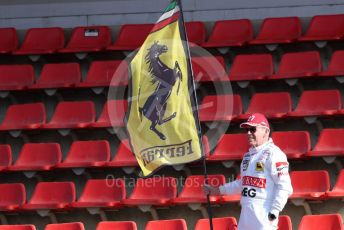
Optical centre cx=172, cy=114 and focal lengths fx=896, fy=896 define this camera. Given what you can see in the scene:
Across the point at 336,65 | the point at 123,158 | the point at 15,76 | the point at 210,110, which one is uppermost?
the point at 15,76

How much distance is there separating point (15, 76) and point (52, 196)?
6.69 feet

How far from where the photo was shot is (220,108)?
9023 mm

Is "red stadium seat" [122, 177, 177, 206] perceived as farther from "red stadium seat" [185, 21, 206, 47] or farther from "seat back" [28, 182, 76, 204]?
"red stadium seat" [185, 21, 206, 47]

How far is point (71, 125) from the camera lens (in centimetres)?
912

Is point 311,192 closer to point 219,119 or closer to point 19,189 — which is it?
point 219,119

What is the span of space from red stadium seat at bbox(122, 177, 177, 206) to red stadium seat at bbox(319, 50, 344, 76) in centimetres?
210

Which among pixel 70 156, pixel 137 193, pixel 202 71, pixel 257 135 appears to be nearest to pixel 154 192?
pixel 137 193

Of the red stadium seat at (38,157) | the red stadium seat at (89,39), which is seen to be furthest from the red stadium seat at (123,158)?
the red stadium seat at (89,39)

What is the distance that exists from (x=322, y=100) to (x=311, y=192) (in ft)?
4.47

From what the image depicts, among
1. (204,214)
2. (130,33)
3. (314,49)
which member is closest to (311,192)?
(204,214)

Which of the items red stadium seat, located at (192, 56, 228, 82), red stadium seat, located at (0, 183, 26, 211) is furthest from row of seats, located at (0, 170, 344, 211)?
red stadium seat, located at (192, 56, 228, 82)

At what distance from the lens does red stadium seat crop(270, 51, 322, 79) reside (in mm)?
9266

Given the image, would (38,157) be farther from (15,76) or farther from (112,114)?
(15,76)

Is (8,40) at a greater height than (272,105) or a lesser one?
greater
